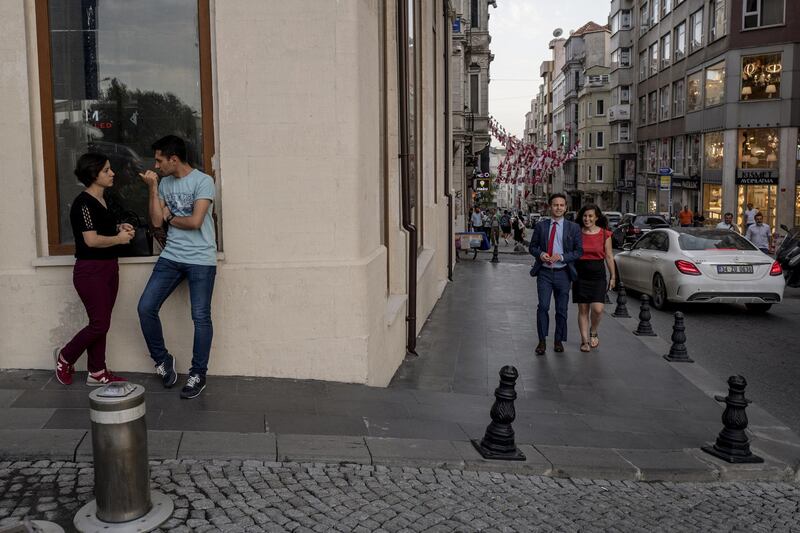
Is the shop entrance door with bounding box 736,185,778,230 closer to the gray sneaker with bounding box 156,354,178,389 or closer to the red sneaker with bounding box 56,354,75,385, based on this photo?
the gray sneaker with bounding box 156,354,178,389

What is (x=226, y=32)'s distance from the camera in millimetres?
6246

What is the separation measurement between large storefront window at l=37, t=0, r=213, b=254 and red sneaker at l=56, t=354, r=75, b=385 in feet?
3.22

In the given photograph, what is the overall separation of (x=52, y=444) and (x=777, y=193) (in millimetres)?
37565

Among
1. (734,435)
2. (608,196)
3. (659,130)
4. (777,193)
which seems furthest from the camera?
(608,196)

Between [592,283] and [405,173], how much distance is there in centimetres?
279

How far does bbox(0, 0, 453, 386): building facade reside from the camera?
20.6 ft

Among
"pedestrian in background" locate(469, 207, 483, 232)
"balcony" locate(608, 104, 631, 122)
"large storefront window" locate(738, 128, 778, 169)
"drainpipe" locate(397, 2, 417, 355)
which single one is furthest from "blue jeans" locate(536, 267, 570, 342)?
"balcony" locate(608, 104, 631, 122)

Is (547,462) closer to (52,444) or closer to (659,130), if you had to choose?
(52,444)

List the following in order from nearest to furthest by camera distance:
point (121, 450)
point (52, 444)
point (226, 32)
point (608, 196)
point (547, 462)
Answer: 1. point (121, 450)
2. point (52, 444)
3. point (547, 462)
4. point (226, 32)
5. point (608, 196)

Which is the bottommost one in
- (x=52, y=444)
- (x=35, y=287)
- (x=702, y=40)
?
(x=52, y=444)

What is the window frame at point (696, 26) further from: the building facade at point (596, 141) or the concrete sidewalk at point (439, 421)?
the concrete sidewalk at point (439, 421)

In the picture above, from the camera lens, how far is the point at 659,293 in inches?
556

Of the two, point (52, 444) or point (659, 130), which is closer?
point (52, 444)

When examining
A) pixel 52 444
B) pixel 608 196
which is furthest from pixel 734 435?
pixel 608 196
